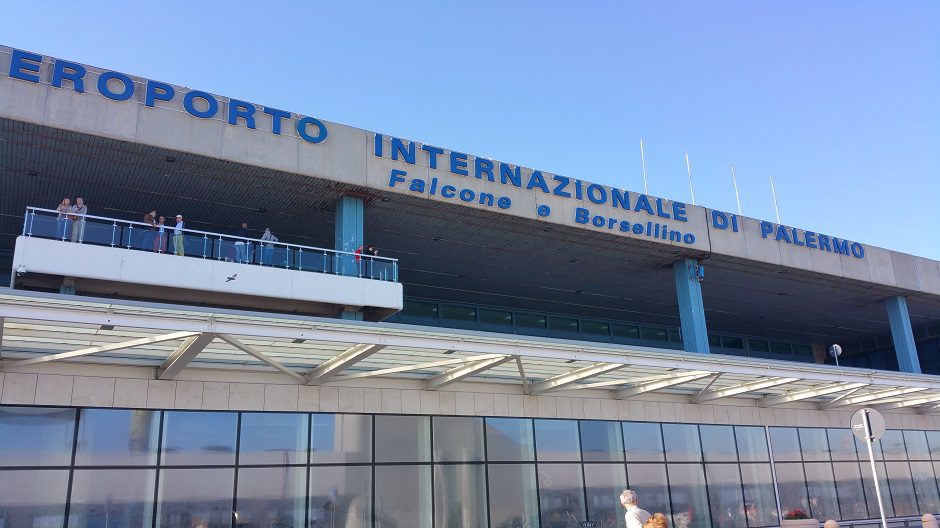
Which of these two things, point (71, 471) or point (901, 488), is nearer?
point (71, 471)

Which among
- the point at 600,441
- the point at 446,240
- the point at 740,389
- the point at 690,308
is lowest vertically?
the point at 600,441

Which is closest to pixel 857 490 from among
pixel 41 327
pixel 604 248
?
pixel 604 248

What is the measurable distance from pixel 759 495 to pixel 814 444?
3.73 metres

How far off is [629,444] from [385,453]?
812 centimetres

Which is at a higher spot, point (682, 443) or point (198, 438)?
point (198, 438)

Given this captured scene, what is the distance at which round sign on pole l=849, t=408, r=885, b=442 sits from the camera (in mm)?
12500

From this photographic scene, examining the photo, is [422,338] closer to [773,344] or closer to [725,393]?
[725,393]

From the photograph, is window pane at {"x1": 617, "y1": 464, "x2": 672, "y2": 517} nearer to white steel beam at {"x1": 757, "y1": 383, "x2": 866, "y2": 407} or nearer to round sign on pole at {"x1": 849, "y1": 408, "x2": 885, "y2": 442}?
white steel beam at {"x1": 757, "y1": 383, "x2": 866, "y2": 407}

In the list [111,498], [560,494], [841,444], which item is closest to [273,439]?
[111,498]

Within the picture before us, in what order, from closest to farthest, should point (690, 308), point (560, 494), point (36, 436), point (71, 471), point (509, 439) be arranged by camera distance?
point (36, 436) → point (71, 471) → point (509, 439) → point (560, 494) → point (690, 308)

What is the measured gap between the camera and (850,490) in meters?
28.2

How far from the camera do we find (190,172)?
754 inches

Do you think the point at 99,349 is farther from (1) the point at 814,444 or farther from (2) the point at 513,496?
(1) the point at 814,444

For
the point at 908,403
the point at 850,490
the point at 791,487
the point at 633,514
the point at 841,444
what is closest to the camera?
the point at 633,514
